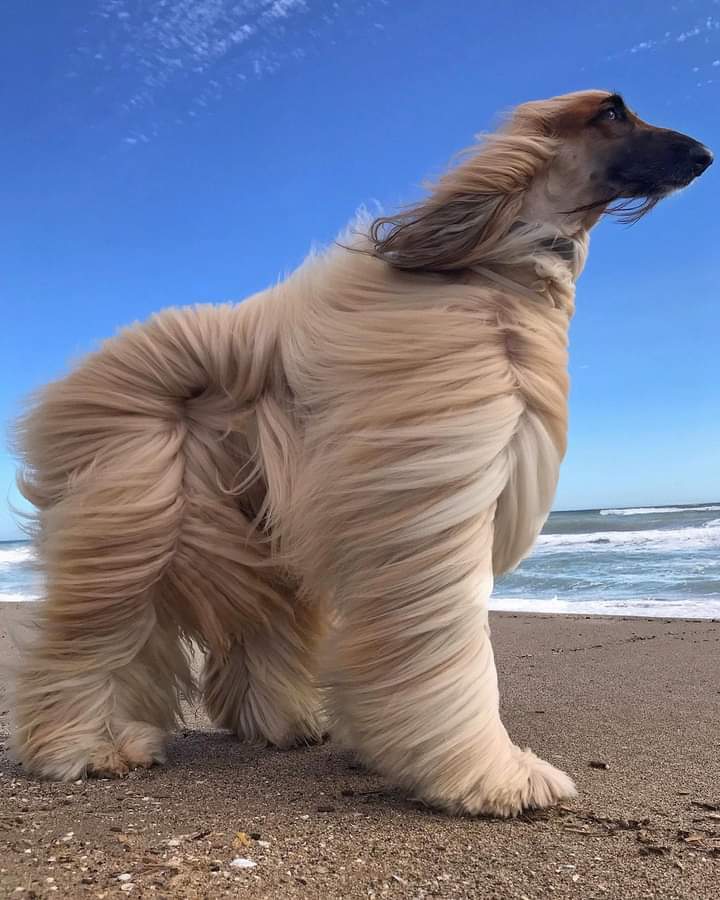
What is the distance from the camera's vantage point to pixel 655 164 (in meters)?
2.39

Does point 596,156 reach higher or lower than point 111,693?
higher

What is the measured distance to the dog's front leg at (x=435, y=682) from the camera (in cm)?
188

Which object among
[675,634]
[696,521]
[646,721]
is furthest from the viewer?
[696,521]

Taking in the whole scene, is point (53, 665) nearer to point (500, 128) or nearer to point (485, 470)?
point (485, 470)

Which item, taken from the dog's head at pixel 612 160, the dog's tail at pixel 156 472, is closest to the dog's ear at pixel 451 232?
the dog's head at pixel 612 160

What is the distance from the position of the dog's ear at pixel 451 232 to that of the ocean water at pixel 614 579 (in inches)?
55.7

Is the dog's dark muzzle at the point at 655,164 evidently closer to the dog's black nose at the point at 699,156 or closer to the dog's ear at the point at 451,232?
the dog's black nose at the point at 699,156

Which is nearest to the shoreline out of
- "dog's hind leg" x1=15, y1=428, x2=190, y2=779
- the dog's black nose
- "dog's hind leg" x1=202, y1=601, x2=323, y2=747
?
"dog's hind leg" x1=202, y1=601, x2=323, y2=747

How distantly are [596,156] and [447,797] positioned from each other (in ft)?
5.82

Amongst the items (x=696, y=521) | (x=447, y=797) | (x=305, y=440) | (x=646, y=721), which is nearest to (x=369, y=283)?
(x=305, y=440)

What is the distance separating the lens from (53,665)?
2.35 meters

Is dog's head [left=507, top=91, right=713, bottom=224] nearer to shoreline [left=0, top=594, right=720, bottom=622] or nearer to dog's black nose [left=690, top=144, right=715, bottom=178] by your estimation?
dog's black nose [left=690, top=144, right=715, bottom=178]

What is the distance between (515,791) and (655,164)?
1.72m

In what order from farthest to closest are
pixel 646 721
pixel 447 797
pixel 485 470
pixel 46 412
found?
pixel 646 721, pixel 46 412, pixel 485 470, pixel 447 797
